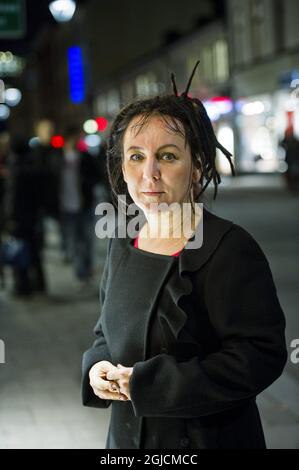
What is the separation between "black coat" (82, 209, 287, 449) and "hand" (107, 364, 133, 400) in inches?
1.1

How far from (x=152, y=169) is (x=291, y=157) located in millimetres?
23295

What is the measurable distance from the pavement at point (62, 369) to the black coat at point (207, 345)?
15.2 inches

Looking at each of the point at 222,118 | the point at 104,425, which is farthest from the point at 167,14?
the point at 104,425

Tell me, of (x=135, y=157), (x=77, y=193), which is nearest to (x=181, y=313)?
(x=135, y=157)

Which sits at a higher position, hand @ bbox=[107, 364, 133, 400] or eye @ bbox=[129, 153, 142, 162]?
eye @ bbox=[129, 153, 142, 162]

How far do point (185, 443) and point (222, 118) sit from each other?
38123 mm

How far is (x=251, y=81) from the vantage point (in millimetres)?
38719

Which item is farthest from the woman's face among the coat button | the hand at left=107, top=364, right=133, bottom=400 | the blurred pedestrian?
the blurred pedestrian

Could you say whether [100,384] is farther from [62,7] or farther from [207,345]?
[62,7]

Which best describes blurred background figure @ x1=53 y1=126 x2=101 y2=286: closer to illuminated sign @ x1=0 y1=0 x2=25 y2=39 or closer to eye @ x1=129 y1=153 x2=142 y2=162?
illuminated sign @ x1=0 y1=0 x2=25 y2=39

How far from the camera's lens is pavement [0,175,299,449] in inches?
210

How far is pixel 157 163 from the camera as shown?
2275 mm

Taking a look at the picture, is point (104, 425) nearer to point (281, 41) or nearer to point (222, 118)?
point (281, 41)

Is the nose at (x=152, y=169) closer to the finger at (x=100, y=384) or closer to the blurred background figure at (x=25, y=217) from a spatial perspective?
the finger at (x=100, y=384)
